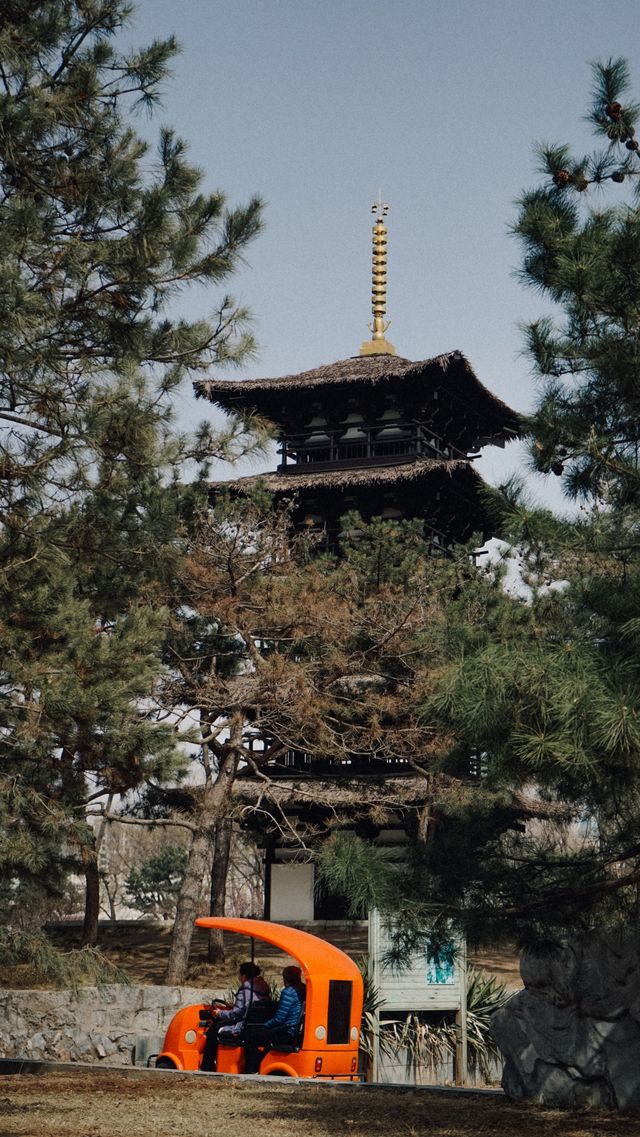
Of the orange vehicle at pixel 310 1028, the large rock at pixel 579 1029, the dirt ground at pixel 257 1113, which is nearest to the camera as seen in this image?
the dirt ground at pixel 257 1113

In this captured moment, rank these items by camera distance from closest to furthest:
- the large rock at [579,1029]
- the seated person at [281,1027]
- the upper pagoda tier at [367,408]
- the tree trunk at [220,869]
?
the large rock at [579,1029] → the seated person at [281,1027] → the tree trunk at [220,869] → the upper pagoda tier at [367,408]

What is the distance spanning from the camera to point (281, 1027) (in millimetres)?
11422

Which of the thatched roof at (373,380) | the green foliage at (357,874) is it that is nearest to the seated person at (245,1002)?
the green foliage at (357,874)

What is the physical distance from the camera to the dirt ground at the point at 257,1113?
8492mm

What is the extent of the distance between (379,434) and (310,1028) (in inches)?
769

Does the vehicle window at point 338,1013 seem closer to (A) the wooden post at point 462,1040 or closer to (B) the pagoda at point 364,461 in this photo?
(A) the wooden post at point 462,1040

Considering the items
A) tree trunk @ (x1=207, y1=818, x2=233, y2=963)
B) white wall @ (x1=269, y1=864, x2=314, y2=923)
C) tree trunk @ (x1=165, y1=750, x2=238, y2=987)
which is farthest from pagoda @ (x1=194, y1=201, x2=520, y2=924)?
tree trunk @ (x1=165, y1=750, x2=238, y2=987)

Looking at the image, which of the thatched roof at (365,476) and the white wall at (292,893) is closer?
the thatched roof at (365,476)

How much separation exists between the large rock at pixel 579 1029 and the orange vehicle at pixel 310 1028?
1.99m

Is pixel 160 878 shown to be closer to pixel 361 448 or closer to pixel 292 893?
pixel 292 893

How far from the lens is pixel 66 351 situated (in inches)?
349

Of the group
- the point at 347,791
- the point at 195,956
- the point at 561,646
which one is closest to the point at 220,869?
the point at 195,956

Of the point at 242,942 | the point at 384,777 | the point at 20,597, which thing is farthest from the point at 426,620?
the point at 20,597

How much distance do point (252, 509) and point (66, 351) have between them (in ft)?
42.1
